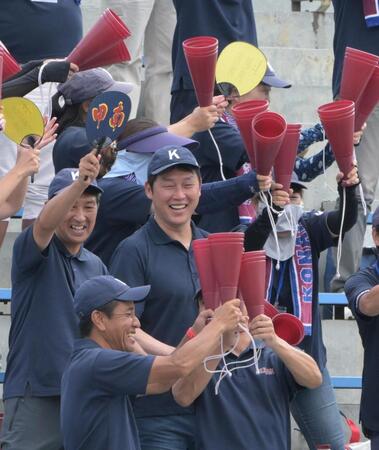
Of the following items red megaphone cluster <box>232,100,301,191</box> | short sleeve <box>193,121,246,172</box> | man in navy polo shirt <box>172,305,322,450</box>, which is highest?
red megaphone cluster <box>232,100,301,191</box>

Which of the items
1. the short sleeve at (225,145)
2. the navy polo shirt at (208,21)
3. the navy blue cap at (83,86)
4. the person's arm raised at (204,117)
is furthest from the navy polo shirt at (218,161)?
the navy polo shirt at (208,21)

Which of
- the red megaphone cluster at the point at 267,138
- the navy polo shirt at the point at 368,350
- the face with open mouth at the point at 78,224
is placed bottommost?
the navy polo shirt at the point at 368,350

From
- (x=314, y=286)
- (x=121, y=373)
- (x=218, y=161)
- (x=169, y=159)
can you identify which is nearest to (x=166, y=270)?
(x=169, y=159)

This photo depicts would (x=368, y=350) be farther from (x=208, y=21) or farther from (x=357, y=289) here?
(x=208, y=21)

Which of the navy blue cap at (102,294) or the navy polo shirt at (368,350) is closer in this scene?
the navy blue cap at (102,294)

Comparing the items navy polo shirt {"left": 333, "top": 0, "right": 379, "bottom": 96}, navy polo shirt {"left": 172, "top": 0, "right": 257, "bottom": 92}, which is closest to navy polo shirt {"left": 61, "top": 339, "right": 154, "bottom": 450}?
navy polo shirt {"left": 172, "top": 0, "right": 257, "bottom": 92}

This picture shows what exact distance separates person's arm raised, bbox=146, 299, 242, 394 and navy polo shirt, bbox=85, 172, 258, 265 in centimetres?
106

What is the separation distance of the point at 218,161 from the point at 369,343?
1.14 meters

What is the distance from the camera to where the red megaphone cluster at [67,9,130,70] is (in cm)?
552

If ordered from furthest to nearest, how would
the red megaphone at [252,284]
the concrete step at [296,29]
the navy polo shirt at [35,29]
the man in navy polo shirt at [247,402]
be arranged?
the concrete step at [296,29], the navy polo shirt at [35,29], the man in navy polo shirt at [247,402], the red megaphone at [252,284]

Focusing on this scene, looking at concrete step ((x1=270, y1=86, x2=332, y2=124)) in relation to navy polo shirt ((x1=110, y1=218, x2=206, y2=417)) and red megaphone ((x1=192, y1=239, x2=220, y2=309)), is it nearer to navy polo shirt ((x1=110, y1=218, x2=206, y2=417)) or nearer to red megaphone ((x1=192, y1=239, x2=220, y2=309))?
navy polo shirt ((x1=110, y1=218, x2=206, y2=417))

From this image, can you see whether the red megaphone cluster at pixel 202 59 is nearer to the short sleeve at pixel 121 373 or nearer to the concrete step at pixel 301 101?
the short sleeve at pixel 121 373

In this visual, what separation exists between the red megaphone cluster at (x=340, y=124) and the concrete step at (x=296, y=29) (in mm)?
5060

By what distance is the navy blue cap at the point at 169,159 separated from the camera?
5379 millimetres
